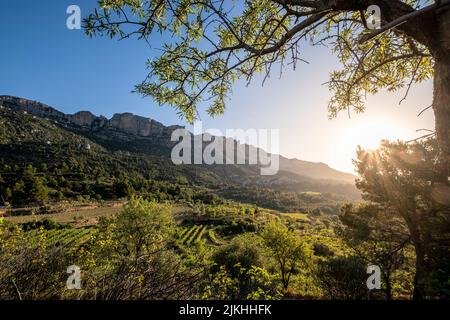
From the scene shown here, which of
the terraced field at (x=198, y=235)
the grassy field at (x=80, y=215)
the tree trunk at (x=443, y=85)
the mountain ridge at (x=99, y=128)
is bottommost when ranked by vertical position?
the terraced field at (x=198, y=235)

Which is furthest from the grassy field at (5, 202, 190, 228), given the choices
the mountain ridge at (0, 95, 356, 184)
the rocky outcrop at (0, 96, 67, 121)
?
the rocky outcrop at (0, 96, 67, 121)

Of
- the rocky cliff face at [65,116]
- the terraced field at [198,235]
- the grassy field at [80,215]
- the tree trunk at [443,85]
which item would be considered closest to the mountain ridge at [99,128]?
the rocky cliff face at [65,116]

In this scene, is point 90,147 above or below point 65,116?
below

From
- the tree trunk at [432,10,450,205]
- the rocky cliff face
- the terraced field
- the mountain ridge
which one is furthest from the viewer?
the rocky cliff face

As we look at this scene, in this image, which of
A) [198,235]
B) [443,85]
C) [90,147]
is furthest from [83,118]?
[443,85]

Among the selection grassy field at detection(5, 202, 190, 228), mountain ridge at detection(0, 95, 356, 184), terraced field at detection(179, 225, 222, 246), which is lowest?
terraced field at detection(179, 225, 222, 246)

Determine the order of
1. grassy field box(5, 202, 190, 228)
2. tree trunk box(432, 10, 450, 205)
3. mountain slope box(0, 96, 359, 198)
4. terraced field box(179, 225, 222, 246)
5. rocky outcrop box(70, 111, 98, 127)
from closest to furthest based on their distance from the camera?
tree trunk box(432, 10, 450, 205) → terraced field box(179, 225, 222, 246) → grassy field box(5, 202, 190, 228) → mountain slope box(0, 96, 359, 198) → rocky outcrop box(70, 111, 98, 127)

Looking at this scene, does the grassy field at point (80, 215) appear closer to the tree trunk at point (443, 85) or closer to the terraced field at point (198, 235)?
the terraced field at point (198, 235)

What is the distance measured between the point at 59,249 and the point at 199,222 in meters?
82.7

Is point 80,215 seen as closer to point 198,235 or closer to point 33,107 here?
point 198,235

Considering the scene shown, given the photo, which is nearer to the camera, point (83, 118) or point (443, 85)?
point (443, 85)

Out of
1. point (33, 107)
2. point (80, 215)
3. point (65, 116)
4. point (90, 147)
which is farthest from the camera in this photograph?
point (65, 116)

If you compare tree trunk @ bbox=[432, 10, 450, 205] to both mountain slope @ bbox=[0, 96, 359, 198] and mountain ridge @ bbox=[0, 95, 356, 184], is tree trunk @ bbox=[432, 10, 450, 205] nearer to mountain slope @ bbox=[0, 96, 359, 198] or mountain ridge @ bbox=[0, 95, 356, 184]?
mountain slope @ bbox=[0, 96, 359, 198]
